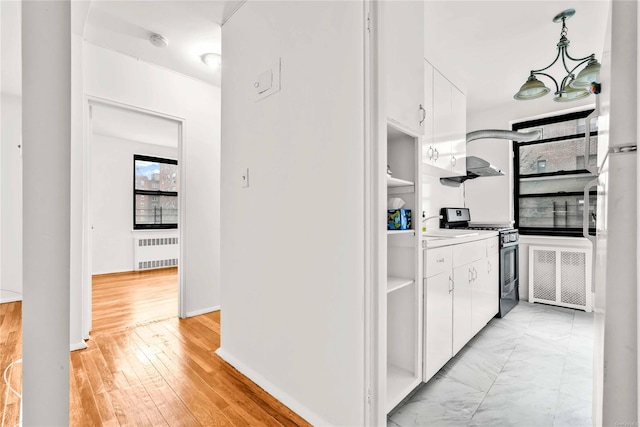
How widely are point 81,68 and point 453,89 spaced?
318cm

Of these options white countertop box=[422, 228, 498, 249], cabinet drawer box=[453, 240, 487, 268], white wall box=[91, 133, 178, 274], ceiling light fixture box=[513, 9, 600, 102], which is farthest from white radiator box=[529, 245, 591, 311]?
white wall box=[91, 133, 178, 274]

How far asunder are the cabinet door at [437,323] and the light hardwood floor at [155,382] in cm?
85

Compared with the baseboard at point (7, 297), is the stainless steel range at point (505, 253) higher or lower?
higher

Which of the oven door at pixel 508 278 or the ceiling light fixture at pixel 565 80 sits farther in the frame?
the oven door at pixel 508 278

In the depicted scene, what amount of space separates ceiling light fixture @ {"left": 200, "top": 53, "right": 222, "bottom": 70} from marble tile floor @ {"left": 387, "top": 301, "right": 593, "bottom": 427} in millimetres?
3061

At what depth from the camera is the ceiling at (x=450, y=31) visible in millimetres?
2146

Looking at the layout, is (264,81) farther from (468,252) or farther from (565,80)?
(565,80)

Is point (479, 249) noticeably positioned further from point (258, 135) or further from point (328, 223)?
point (258, 135)

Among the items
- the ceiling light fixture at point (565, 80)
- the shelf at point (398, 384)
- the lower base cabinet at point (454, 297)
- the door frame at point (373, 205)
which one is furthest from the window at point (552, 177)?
the door frame at point (373, 205)

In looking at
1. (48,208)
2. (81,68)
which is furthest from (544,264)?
(81,68)

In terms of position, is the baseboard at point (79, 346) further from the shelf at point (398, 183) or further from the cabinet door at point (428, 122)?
the cabinet door at point (428, 122)

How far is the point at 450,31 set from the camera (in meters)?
2.45

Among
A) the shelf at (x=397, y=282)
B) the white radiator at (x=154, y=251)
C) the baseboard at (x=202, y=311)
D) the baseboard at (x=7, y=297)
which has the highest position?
the shelf at (x=397, y=282)

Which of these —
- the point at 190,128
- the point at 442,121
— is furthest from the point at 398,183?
the point at 190,128
